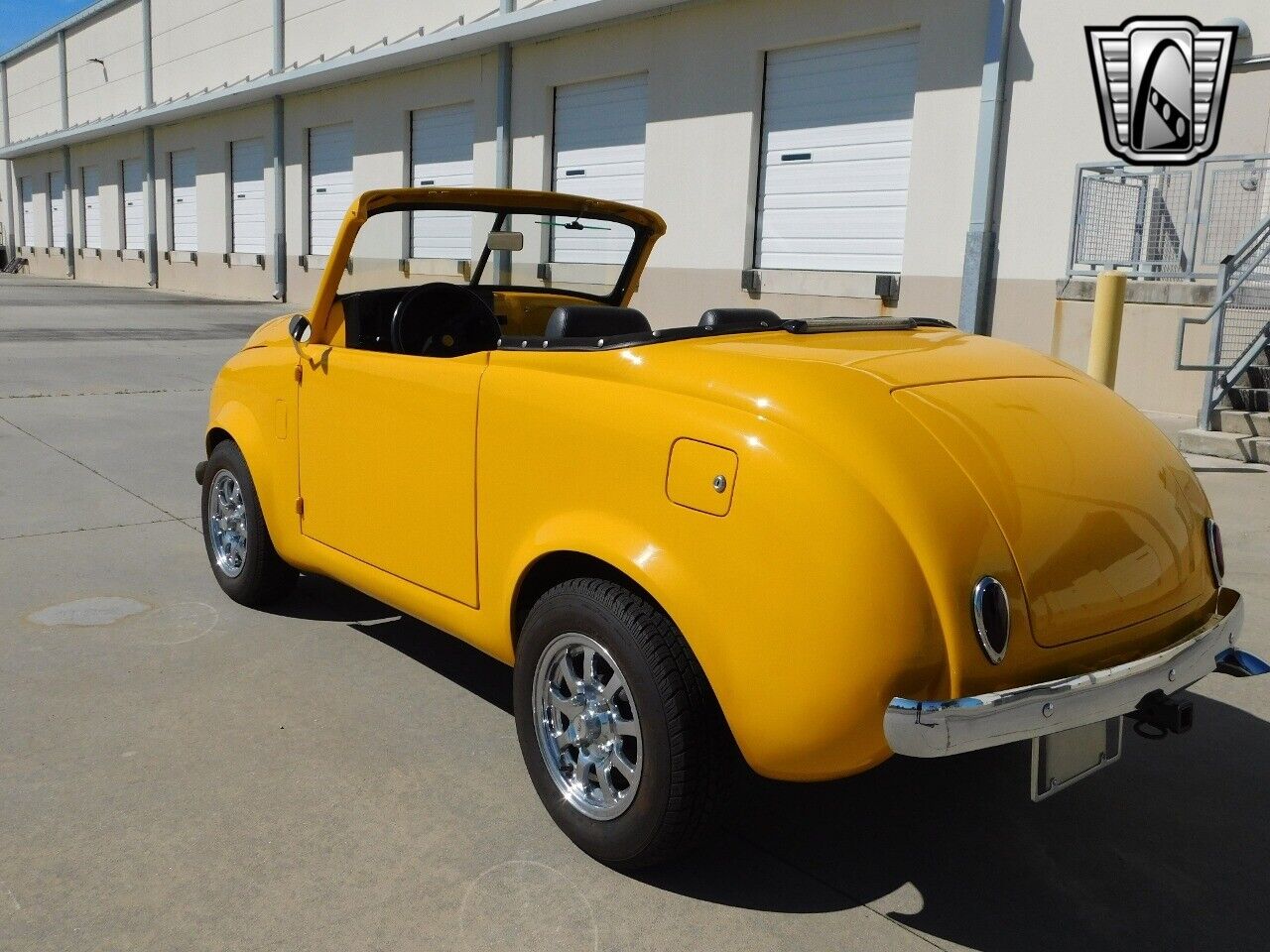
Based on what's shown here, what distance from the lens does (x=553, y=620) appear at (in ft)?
9.00

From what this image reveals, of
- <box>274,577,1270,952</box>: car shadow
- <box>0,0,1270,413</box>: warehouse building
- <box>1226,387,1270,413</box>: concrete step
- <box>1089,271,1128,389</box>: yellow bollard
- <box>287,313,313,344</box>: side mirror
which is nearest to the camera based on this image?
<box>274,577,1270,952</box>: car shadow

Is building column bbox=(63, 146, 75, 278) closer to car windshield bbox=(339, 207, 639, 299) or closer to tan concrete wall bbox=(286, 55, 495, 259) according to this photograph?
tan concrete wall bbox=(286, 55, 495, 259)

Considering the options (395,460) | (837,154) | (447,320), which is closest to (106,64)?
(837,154)

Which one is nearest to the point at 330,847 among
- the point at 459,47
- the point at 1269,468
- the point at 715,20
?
the point at 1269,468

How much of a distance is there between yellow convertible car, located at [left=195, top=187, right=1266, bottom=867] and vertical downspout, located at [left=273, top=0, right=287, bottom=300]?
23839 millimetres

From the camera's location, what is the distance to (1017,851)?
9.41 feet

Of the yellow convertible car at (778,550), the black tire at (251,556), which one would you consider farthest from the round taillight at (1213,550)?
the black tire at (251,556)

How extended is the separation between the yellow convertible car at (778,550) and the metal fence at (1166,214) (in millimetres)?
8421

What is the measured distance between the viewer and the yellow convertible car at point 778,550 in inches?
91.0

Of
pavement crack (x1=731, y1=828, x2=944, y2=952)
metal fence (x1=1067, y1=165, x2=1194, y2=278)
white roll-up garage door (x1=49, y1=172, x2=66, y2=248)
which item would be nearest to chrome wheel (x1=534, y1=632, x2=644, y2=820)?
pavement crack (x1=731, y1=828, x2=944, y2=952)

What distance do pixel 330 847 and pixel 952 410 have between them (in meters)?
1.82

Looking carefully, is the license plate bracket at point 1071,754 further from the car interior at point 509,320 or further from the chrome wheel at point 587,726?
the car interior at point 509,320

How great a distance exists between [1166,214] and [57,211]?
136ft

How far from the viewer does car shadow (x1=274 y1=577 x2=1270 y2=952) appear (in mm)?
2574
